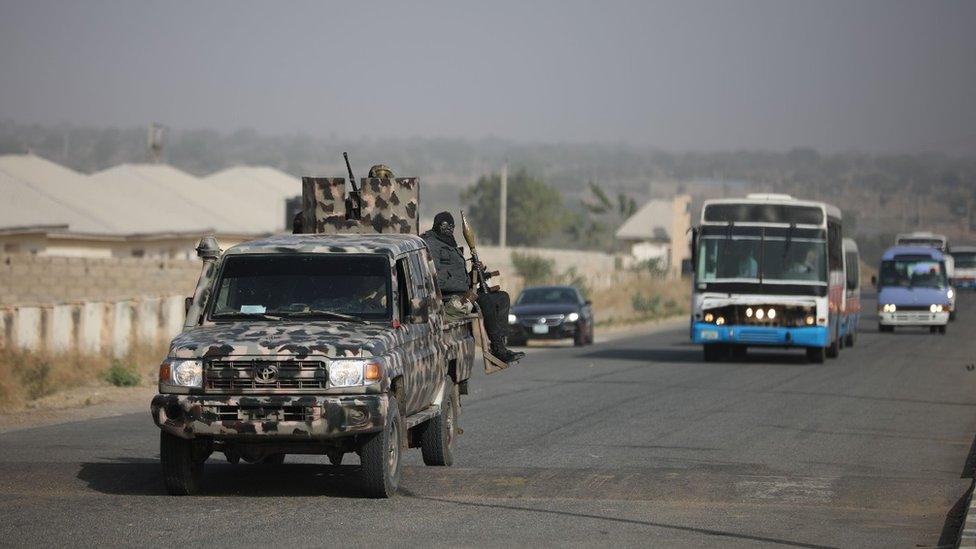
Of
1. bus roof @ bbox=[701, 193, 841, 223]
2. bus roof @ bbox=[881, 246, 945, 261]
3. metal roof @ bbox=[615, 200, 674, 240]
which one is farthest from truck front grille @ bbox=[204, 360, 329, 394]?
metal roof @ bbox=[615, 200, 674, 240]

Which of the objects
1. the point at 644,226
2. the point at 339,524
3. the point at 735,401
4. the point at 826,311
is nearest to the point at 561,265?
the point at 644,226

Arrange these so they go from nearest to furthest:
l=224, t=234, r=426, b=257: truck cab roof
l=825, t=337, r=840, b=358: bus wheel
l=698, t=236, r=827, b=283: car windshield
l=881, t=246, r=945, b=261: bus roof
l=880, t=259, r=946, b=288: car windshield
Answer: l=224, t=234, r=426, b=257: truck cab roof < l=698, t=236, r=827, b=283: car windshield < l=825, t=337, r=840, b=358: bus wheel < l=880, t=259, r=946, b=288: car windshield < l=881, t=246, r=945, b=261: bus roof

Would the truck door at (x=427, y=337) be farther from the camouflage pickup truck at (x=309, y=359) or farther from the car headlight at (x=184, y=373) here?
the car headlight at (x=184, y=373)

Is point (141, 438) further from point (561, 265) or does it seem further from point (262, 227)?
point (561, 265)

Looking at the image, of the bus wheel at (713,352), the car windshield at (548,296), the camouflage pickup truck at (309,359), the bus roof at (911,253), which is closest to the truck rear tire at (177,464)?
the camouflage pickup truck at (309,359)

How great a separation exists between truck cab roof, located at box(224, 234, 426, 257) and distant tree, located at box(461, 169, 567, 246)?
126278 mm

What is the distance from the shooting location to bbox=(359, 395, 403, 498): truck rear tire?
11.2 meters

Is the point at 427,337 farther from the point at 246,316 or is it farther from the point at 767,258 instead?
the point at 767,258

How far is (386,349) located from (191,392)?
1.47 meters

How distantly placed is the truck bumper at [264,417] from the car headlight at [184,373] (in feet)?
0.51

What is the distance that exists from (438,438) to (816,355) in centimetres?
1923

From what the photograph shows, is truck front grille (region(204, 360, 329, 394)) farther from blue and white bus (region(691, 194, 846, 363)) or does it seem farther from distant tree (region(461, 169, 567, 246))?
distant tree (region(461, 169, 567, 246))

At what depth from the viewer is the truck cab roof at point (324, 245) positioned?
39.9 ft

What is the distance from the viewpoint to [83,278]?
148ft
